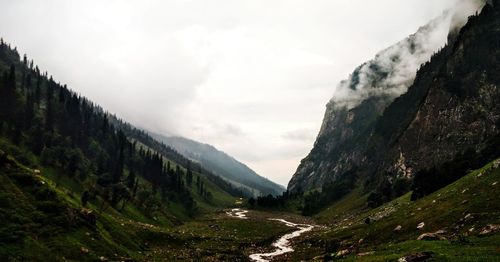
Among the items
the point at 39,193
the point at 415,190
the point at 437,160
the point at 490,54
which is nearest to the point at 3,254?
the point at 39,193

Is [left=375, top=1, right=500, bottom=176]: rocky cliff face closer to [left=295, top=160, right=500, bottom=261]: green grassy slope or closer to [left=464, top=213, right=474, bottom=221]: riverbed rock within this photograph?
[left=295, top=160, right=500, bottom=261]: green grassy slope

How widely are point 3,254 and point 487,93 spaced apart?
6966 inches

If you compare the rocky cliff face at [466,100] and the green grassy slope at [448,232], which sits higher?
the rocky cliff face at [466,100]

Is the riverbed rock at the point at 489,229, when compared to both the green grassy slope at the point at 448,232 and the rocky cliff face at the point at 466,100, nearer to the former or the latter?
the green grassy slope at the point at 448,232

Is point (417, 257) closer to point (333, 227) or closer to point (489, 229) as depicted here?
point (489, 229)

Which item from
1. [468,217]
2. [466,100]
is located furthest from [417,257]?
[466,100]

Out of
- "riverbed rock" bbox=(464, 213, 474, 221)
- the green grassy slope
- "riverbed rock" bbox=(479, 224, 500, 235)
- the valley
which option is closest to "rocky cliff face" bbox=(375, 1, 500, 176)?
the valley

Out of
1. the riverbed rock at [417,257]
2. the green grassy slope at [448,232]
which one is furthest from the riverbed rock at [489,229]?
the riverbed rock at [417,257]

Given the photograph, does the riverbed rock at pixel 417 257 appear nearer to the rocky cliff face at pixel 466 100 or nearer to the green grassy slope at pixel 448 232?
the green grassy slope at pixel 448 232

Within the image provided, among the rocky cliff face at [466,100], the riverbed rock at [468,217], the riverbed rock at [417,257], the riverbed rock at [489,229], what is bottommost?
the riverbed rock at [417,257]

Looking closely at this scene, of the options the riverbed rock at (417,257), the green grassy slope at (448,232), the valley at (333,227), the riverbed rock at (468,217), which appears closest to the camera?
the riverbed rock at (417,257)

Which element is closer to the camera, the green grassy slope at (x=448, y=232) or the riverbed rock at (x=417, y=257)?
the riverbed rock at (x=417, y=257)

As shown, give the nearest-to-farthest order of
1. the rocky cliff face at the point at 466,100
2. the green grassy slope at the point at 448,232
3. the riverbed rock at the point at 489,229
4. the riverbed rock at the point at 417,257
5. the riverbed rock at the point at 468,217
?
the riverbed rock at the point at 417,257
the green grassy slope at the point at 448,232
the riverbed rock at the point at 489,229
the riverbed rock at the point at 468,217
the rocky cliff face at the point at 466,100

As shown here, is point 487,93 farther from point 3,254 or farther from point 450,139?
point 3,254
